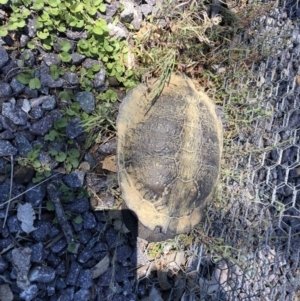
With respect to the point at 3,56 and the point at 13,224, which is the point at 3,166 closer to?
the point at 13,224

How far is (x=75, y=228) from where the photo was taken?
119 centimetres

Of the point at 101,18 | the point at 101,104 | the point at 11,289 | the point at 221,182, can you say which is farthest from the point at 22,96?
the point at 221,182

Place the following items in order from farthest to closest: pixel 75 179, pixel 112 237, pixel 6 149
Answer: pixel 112 237 < pixel 75 179 < pixel 6 149

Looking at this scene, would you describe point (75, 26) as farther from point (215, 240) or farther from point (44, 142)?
point (215, 240)

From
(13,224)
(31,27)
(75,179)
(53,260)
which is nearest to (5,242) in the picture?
(13,224)

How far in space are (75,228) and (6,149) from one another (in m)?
0.32

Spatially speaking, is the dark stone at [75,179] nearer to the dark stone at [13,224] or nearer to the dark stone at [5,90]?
the dark stone at [13,224]

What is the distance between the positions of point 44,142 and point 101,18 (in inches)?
17.5

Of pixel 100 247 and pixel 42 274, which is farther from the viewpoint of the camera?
pixel 100 247

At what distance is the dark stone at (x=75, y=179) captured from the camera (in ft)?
3.77

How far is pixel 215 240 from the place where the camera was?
141 centimetres

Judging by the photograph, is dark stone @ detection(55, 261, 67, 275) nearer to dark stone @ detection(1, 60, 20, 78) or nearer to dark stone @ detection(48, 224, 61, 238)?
dark stone @ detection(48, 224, 61, 238)

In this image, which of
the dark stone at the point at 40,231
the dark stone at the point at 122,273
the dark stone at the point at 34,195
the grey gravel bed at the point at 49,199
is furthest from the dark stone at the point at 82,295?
the dark stone at the point at 34,195

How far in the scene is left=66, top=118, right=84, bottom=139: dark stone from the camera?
1.15m
